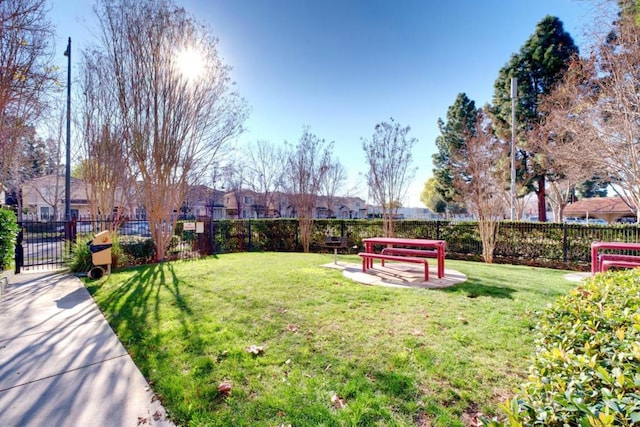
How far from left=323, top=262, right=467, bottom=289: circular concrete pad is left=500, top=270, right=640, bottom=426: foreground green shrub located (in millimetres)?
3477

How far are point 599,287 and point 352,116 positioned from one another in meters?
13.1

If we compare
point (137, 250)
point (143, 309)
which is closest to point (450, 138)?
point (137, 250)

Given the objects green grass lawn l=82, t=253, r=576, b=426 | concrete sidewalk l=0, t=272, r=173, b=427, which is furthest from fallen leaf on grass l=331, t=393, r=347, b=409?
concrete sidewalk l=0, t=272, r=173, b=427

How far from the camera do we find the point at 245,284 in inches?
225

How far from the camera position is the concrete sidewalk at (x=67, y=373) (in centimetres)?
220

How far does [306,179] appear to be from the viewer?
1433 centimetres

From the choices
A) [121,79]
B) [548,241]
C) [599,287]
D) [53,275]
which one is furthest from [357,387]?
[121,79]

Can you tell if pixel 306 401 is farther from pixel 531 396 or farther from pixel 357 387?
pixel 531 396

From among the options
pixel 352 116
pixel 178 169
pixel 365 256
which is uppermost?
pixel 352 116

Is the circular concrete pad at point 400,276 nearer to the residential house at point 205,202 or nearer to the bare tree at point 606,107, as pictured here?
the bare tree at point 606,107

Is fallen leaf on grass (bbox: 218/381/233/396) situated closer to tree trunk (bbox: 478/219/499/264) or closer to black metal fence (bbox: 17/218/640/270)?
black metal fence (bbox: 17/218/640/270)

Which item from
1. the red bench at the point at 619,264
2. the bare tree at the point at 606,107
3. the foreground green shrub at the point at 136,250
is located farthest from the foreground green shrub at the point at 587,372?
the foreground green shrub at the point at 136,250

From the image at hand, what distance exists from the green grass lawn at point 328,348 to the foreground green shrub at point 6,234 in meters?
2.33

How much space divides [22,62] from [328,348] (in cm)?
808
